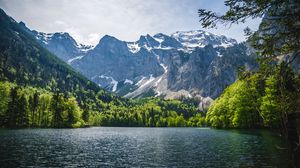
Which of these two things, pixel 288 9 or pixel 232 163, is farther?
pixel 232 163

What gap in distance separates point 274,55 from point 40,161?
33.8 metres

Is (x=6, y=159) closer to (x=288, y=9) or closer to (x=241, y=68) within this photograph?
(x=241, y=68)

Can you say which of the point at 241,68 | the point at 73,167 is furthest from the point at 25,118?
the point at 241,68

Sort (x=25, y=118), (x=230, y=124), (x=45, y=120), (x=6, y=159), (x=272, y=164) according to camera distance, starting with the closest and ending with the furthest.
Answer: (x=272, y=164) → (x=6, y=159) → (x=230, y=124) → (x=25, y=118) → (x=45, y=120)

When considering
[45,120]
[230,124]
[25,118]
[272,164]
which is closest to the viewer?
[272,164]

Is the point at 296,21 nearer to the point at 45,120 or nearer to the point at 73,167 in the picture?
the point at 73,167

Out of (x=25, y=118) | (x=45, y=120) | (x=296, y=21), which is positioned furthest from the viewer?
(x=45, y=120)

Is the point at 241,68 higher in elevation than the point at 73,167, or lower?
higher

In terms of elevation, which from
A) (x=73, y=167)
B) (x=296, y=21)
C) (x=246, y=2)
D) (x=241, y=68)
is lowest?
(x=73, y=167)

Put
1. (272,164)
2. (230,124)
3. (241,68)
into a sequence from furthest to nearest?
(230,124) → (272,164) → (241,68)

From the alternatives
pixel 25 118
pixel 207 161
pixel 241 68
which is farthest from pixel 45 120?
pixel 241 68

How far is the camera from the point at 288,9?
16.3 meters

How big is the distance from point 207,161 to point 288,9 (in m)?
26.5

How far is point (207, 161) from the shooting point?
37.6 m
